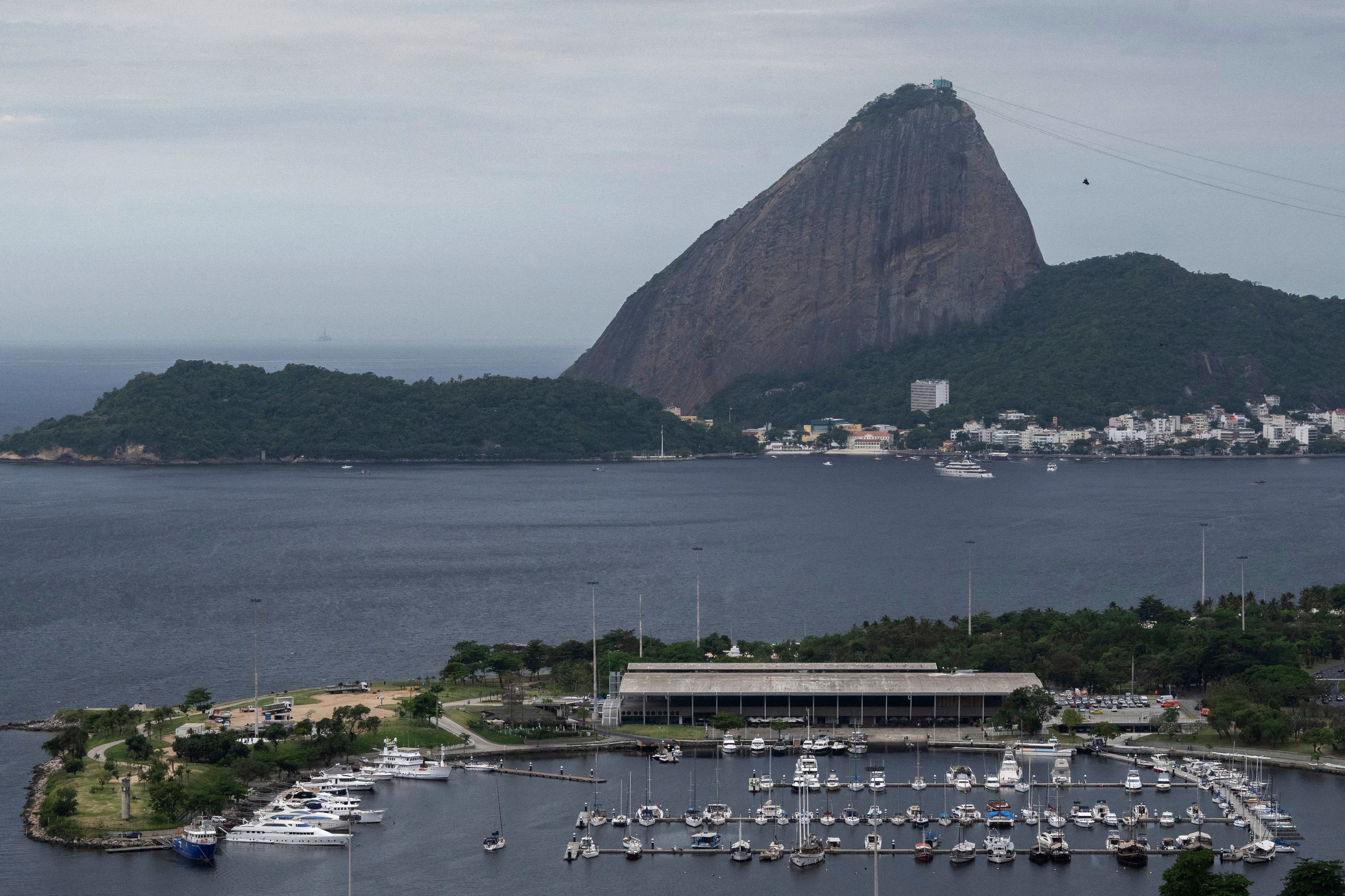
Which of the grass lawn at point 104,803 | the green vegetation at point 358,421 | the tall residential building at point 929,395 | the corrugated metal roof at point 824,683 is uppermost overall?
the tall residential building at point 929,395

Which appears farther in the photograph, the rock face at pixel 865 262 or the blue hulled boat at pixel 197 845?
the rock face at pixel 865 262

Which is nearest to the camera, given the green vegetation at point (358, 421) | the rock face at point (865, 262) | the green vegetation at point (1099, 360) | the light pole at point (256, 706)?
the light pole at point (256, 706)

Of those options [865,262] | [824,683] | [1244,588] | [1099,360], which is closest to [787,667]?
[824,683]

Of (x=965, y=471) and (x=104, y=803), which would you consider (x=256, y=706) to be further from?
(x=965, y=471)

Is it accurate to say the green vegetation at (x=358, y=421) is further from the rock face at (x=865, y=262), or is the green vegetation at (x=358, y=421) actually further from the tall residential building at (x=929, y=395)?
the rock face at (x=865, y=262)

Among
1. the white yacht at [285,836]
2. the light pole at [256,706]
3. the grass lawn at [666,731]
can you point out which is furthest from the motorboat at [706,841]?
the light pole at [256,706]

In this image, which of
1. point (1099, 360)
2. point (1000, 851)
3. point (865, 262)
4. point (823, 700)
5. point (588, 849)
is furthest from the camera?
point (865, 262)
